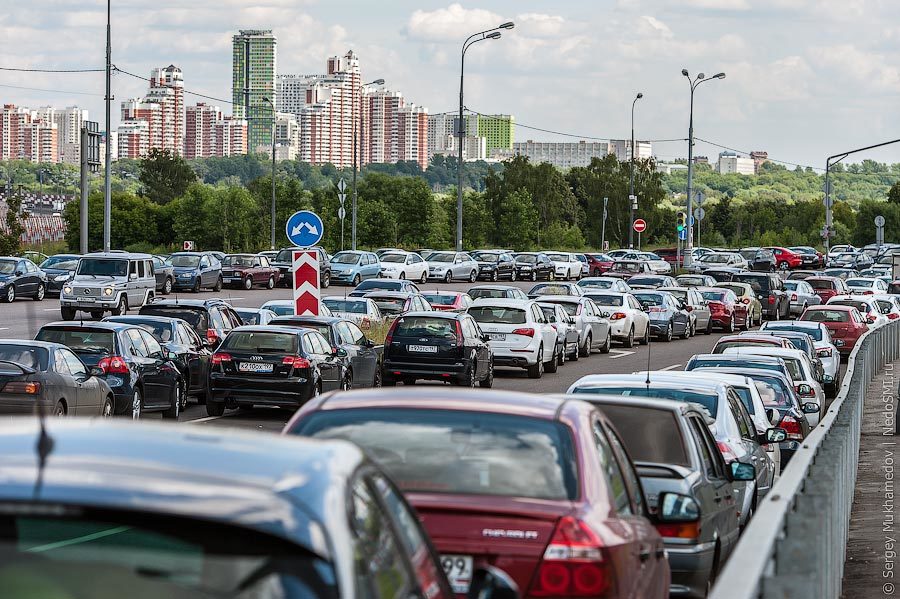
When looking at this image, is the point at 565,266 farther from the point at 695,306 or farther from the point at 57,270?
the point at 57,270

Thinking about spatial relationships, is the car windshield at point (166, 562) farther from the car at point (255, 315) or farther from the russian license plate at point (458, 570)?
the car at point (255, 315)

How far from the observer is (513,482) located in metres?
6.46

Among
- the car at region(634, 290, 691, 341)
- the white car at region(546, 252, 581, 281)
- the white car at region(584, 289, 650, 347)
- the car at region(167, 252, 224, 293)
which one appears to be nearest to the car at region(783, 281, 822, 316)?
the car at region(634, 290, 691, 341)

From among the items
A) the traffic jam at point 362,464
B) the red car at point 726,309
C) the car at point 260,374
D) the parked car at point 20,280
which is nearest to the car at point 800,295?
the red car at point 726,309

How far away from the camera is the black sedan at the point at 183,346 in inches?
974

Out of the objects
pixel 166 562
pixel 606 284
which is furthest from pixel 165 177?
pixel 166 562

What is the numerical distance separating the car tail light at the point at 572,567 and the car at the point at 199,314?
72.9 feet

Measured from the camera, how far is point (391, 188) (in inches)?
4382

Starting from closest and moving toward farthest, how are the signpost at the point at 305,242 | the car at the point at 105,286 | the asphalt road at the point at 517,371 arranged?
the asphalt road at the point at 517,371
the signpost at the point at 305,242
the car at the point at 105,286

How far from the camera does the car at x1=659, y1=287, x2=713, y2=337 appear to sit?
49.6 m

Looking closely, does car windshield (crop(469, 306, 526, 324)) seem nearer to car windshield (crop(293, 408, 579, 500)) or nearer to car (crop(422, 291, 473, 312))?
car (crop(422, 291, 473, 312))

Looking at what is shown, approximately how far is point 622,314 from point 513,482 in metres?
37.9

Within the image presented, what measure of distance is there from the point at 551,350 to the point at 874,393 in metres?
6.82

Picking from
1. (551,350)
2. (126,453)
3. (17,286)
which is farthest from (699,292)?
(126,453)
